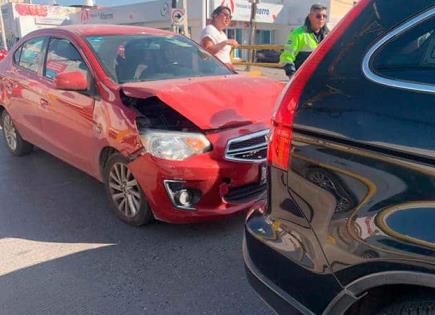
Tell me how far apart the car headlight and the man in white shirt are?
2.81m

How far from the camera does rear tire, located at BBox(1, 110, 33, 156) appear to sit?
5.74m

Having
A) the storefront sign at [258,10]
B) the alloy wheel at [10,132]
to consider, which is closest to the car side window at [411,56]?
the alloy wheel at [10,132]

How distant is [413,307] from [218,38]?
5091 millimetres

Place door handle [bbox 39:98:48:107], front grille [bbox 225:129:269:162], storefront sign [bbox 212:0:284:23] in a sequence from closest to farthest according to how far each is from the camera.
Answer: front grille [bbox 225:129:269:162]
door handle [bbox 39:98:48:107]
storefront sign [bbox 212:0:284:23]

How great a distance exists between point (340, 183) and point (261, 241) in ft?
1.85

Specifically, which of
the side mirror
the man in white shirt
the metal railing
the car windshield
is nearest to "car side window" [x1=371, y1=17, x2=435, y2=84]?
the car windshield

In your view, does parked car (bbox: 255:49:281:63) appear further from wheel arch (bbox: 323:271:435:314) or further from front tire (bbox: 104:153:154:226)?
wheel arch (bbox: 323:271:435:314)

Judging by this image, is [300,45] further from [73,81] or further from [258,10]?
[258,10]

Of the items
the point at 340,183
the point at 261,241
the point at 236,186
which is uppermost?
the point at 340,183

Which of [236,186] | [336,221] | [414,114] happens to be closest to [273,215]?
[336,221]

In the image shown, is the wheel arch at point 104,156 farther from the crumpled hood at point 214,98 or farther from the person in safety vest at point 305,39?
the person in safety vest at point 305,39

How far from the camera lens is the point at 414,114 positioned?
4.73 ft

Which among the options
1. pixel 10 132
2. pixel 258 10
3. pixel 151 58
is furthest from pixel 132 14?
pixel 151 58

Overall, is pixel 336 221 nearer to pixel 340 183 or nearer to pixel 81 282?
pixel 340 183
